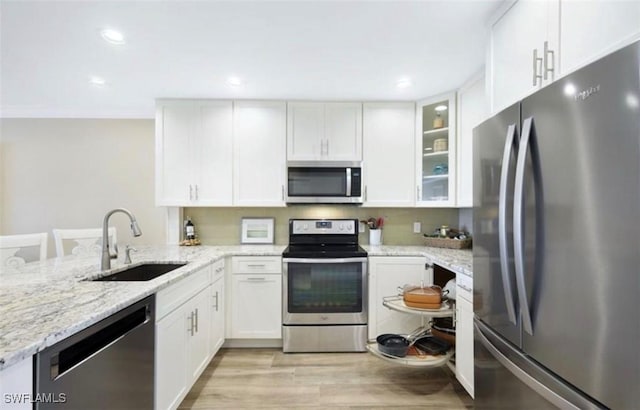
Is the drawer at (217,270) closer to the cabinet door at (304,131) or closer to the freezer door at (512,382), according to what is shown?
the cabinet door at (304,131)

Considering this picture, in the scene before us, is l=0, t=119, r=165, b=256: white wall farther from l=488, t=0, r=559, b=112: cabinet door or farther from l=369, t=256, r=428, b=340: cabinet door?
l=488, t=0, r=559, b=112: cabinet door

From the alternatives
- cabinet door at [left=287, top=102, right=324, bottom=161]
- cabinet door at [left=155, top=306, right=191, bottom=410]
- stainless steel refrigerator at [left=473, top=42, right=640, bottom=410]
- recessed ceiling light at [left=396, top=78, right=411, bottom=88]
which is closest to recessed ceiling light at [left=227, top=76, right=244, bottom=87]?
cabinet door at [left=287, top=102, right=324, bottom=161]

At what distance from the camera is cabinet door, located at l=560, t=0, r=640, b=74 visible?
843 millimetres

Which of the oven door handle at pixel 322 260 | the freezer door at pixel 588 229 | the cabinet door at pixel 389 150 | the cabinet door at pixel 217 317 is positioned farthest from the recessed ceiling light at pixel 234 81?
the freezer door at pixel 588 229

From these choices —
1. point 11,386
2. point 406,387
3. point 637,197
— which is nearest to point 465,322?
point 406,387

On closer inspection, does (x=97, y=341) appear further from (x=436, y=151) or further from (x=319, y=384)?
(x=436, y=151)

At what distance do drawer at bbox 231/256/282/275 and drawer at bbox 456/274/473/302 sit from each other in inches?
58.1

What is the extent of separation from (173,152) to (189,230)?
82 centimetres

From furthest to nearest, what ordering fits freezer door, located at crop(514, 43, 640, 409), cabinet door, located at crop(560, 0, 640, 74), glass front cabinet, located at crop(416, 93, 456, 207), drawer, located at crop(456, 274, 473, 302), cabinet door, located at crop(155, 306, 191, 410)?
glass front cabinet, located at crop(416, 93, 456, 207) < drawer, located at crop(456, 274, 473, 302) < cabinet door, located at crop(155, 306, 191, 410) < cabinet door, located at crop(560, 0, 640, 74) < freezer door, located at crop(514, 43, 640, 409)

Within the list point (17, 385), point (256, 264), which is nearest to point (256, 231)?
point (256, 264)

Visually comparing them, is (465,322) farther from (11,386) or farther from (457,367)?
(11,386)

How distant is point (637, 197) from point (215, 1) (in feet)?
6.18

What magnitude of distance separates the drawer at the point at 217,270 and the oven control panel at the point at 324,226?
805mm

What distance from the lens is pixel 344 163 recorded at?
2.91 m
